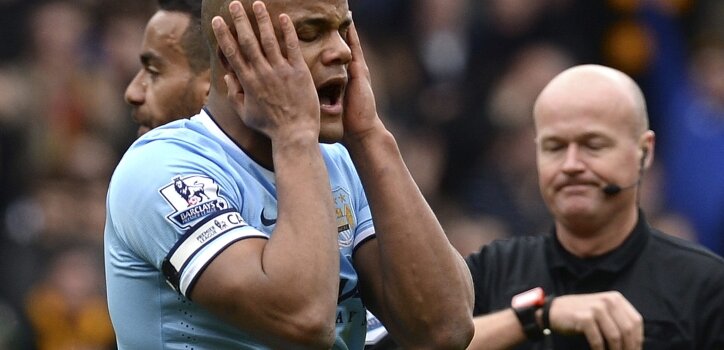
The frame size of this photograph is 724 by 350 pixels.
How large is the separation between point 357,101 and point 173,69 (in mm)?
1428

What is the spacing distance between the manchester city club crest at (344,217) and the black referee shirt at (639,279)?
166 cm

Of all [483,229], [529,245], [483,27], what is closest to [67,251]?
[483,229]

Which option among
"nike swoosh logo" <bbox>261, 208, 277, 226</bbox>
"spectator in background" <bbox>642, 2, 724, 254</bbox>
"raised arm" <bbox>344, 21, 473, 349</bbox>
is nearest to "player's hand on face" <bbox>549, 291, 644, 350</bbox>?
"raised arm" <bbox>344, 21, 473, 349</bbox>

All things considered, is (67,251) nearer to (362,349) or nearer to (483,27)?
(483,27)

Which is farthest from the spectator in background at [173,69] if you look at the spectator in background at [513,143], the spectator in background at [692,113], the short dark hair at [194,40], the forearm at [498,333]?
the spectator in background at [692,113]

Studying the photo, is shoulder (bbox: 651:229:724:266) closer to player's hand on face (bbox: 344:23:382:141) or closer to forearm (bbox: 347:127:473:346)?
forearm (bbox: 347:127:473:346)

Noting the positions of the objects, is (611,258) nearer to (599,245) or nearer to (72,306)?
(599,245)

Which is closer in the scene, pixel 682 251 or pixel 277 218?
pixel 277 218

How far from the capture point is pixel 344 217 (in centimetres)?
436

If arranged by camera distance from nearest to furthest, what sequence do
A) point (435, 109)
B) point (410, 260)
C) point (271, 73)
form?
point (271, 73)
point (410, 260)
point (435, 109)

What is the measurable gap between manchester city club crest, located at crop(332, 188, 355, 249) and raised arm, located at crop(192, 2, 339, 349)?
0.35 meters

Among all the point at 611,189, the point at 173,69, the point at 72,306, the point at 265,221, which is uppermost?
the point at 173,69

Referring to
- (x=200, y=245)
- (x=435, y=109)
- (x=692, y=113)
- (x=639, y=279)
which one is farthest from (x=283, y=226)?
(x=692, y=113)

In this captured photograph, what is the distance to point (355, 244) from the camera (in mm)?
4383
